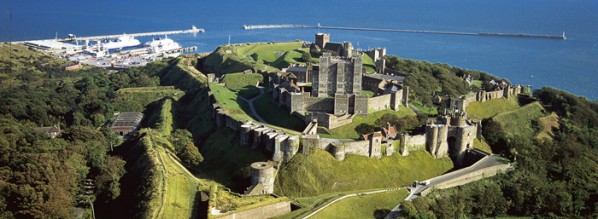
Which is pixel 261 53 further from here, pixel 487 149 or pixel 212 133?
pixel 487 149

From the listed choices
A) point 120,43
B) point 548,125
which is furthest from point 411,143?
point 120,43

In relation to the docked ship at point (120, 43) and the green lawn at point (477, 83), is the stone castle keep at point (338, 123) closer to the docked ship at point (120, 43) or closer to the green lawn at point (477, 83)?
the green lawn at point (477, 83)

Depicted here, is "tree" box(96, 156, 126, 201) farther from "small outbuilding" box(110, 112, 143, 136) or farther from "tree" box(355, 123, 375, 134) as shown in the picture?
"tree" box(355, 123, 375, 134)

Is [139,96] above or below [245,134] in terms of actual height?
above

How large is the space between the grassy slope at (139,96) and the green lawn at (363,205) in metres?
38.1

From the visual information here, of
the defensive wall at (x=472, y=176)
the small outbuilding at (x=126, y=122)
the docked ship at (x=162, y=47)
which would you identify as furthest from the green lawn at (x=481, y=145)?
the docked ship at (x=162, y=47)

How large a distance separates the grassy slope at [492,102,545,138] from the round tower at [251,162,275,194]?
99.0ft

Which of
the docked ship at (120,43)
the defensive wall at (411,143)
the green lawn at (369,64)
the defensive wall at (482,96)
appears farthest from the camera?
the docked ship at (120,43)

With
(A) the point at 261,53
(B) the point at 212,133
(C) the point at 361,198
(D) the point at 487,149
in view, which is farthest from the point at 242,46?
(C) the point at 361,198

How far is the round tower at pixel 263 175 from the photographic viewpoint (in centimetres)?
3831

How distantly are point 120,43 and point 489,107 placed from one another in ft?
345

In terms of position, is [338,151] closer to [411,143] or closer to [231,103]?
[411,143]

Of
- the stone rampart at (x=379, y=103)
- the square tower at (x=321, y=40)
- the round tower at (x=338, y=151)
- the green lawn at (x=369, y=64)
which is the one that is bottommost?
the round tower at (x=338, y=151)

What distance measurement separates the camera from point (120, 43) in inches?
5630
